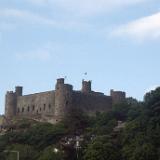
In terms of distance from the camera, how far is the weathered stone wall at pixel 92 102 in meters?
123

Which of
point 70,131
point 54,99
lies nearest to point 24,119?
point 54,99

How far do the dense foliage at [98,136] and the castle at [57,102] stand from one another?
343cm

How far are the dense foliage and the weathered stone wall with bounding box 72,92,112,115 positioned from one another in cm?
469

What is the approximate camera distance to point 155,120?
103 m

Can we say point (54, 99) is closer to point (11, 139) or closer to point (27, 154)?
point (11, 139)

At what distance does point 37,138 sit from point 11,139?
4253 mm

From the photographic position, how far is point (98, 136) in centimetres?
10188

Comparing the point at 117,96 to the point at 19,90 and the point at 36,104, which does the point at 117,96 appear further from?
the point at 19,90

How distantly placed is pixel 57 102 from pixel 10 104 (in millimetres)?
9720

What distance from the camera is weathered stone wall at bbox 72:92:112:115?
12344 centimetres

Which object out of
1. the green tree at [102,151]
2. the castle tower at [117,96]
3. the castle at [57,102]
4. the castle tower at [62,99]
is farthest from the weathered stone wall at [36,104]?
the green tree at [102,151]

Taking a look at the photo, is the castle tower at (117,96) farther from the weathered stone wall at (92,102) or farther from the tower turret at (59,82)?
the tower turret at (59,82)

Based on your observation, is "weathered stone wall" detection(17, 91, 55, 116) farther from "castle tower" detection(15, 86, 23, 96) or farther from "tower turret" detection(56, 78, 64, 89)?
"tower turret" detection(56, 78, 64, 89)

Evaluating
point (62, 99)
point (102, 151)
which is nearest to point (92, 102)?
point (62, 99)
